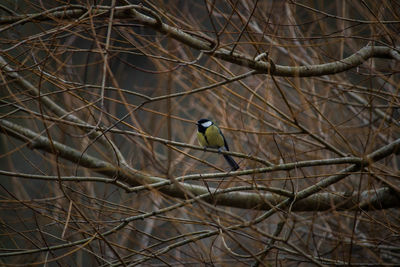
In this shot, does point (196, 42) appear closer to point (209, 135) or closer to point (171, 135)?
point (171, 135)

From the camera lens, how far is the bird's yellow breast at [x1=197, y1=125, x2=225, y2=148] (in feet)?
13.5

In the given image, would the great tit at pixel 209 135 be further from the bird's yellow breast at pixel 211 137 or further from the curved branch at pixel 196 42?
the curved branch at pixel 196 42

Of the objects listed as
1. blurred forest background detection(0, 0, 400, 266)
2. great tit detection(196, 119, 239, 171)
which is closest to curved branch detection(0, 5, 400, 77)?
blurred forest background detection(0, 0, 400, 266)

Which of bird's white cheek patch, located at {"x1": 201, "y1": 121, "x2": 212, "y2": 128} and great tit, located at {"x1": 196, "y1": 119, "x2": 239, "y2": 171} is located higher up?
bird's white cheek patch, located at {"x1": 201, "y1": 121, "x2": 212, "y2": 128}

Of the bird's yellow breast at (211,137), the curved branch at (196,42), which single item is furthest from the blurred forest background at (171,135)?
the bird's yellow breast at (211,137)

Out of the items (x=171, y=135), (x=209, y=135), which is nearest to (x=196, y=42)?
(x=171, y=135)

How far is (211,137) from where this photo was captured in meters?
4.12

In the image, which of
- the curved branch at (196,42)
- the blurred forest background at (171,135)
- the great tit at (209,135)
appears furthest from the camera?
the great tit at (209,135)

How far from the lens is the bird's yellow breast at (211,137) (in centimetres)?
412

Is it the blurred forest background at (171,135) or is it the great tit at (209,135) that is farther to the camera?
the great tit at (209,135)

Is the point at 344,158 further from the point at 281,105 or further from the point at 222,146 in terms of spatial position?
the point at 222,146

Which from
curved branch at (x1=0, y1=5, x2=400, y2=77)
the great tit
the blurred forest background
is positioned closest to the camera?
the blurred forest background

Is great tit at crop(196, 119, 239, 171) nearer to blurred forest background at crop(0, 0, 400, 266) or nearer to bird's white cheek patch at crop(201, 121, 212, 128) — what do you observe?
bird's white cheek patch at crop(201, 121, 212, 128)

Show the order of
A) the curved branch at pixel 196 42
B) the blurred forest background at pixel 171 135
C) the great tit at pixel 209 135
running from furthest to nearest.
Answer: the great tit at pixel 209 135, the curved branch at pixel 196 42, the blurred forest background at pixel 171 135
